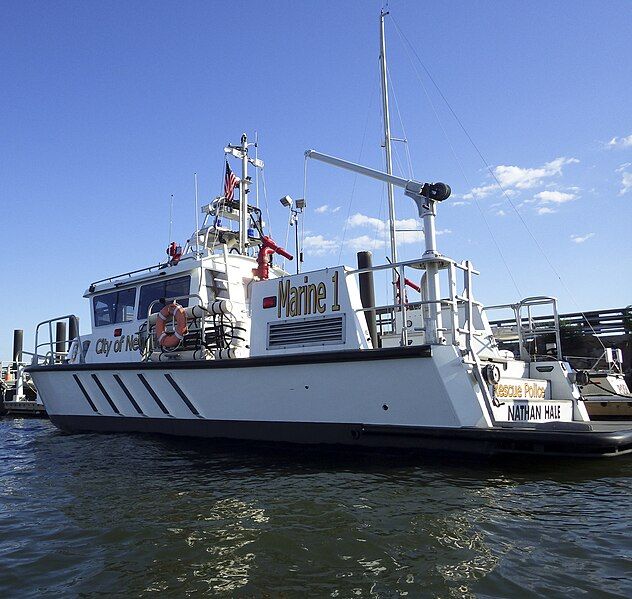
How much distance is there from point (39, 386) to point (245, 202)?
18.3ft

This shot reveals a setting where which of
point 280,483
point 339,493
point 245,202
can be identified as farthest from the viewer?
point 245,202

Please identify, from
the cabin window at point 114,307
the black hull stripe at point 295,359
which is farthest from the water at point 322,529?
the cabin window at point 114,307

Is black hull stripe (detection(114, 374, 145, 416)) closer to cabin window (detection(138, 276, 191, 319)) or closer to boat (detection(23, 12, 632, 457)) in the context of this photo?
boat (detection(23, 12, 632, 457))

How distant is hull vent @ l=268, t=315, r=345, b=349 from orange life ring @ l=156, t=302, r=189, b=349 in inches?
61.0

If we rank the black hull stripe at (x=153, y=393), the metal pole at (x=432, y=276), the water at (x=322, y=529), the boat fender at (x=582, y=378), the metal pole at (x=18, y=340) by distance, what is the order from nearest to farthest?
the water at (x=322, y=529) → the metal pole at (x=432, y=276) → the boat fender at (x=582, y=378) → the black hull stripe at (x=153, y=393) → the metal pole at (x=18, y=340)

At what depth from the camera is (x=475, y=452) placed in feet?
21.0

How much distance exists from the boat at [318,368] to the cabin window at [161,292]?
3 centimetres

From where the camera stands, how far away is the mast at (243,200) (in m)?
11.2

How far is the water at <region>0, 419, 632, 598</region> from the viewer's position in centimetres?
354

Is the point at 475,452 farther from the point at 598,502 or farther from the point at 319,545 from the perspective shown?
the point at 319,545

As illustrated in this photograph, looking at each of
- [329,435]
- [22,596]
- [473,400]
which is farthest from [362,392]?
[22,596]

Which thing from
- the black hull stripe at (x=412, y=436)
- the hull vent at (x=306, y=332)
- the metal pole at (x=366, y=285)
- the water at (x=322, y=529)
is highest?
the metal pole at (x=366, y=285)

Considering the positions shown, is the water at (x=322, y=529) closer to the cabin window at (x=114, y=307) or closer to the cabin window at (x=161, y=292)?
the cabin window at (x=161, y=292)

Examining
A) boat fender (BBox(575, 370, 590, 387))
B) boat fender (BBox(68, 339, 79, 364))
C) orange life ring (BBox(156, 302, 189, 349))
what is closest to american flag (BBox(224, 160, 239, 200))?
orange life ring (BBox(156, 302, 189, 349))
